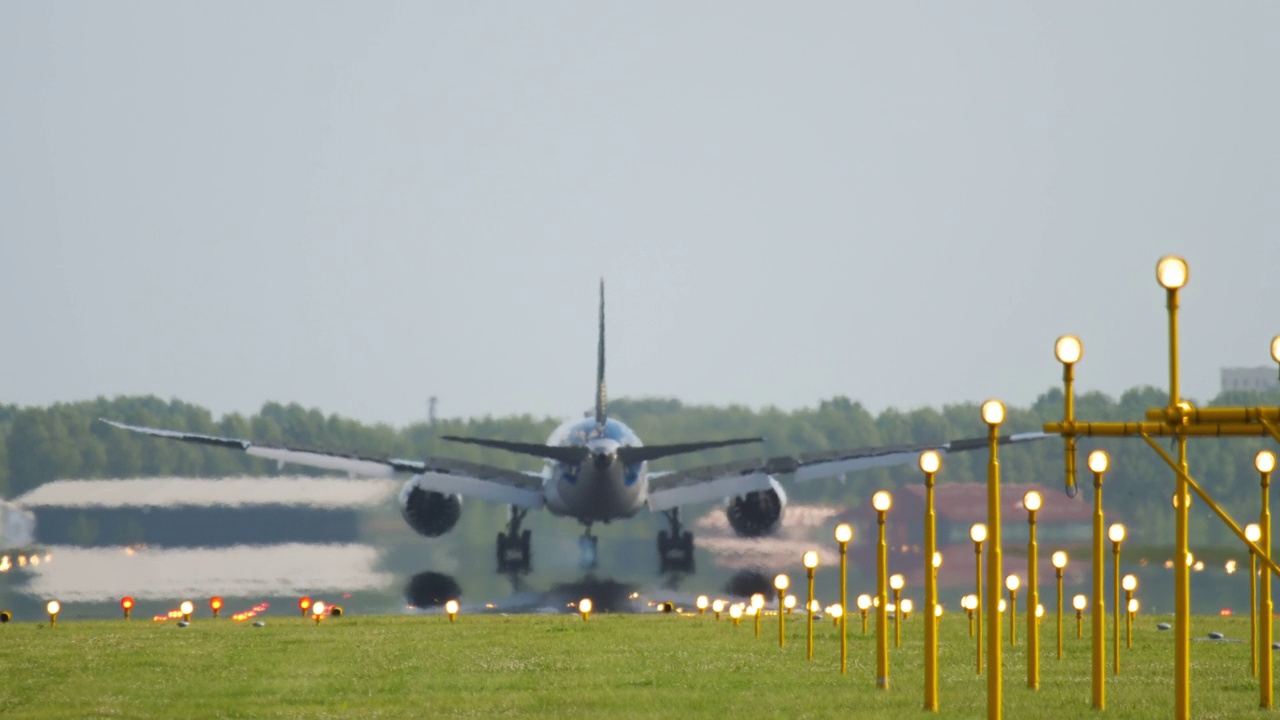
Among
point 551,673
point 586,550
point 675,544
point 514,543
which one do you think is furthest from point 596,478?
point 551,673

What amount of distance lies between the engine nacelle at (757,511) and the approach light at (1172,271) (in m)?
43.7

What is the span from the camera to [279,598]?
47.8 m

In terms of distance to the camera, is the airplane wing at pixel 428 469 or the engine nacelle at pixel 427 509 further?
the engine nacelle at pixel 427 509

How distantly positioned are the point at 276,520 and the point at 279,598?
11439 mm

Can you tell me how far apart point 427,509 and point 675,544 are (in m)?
7.13

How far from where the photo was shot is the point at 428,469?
57.6 meters

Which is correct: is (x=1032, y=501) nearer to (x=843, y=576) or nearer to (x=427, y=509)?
(x=843, y=576)

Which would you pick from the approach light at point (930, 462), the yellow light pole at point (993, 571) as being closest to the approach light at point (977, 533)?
the approach light at point (930, 462)

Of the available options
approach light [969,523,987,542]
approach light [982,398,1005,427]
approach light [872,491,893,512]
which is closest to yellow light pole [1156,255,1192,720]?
approach light [982,398,1005,427]

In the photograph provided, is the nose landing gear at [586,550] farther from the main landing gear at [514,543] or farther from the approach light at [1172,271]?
the approach light at [1172,271]

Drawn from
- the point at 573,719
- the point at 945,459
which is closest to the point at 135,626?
the point at 573,719

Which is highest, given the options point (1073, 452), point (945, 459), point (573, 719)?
point (945, 459)

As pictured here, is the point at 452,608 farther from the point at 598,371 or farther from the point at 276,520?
the point at 598,371

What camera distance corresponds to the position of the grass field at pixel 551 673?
20453mm
